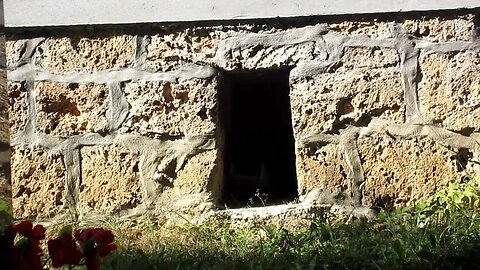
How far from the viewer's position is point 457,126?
7.71ft

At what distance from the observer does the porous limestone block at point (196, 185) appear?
238cm

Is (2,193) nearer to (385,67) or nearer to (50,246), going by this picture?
(50,246)

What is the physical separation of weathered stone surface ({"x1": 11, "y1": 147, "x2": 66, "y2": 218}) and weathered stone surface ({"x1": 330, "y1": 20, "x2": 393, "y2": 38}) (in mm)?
1045

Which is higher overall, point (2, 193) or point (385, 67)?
point (385, 67)

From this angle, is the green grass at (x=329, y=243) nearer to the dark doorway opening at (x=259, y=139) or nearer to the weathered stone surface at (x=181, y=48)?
the dark doorway opening at (x=259, y=139)

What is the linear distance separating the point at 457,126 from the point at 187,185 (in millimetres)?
917

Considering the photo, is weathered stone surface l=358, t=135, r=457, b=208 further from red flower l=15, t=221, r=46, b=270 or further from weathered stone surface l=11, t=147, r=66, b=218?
red flower l=15, t=221, r=46, b=270

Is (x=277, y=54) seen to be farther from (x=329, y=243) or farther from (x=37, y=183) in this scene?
(x=37, y=183)

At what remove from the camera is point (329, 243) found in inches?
85.1

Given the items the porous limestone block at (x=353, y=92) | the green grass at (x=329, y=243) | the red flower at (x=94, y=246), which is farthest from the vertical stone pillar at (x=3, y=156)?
the porous limestone block at (x=353, y=92)

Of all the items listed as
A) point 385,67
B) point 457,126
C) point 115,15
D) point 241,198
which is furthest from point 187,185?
point 457,126

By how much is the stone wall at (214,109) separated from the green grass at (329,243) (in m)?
0.08

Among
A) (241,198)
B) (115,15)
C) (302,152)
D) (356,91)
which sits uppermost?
(115,15)

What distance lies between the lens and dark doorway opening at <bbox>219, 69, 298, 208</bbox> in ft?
8.60
